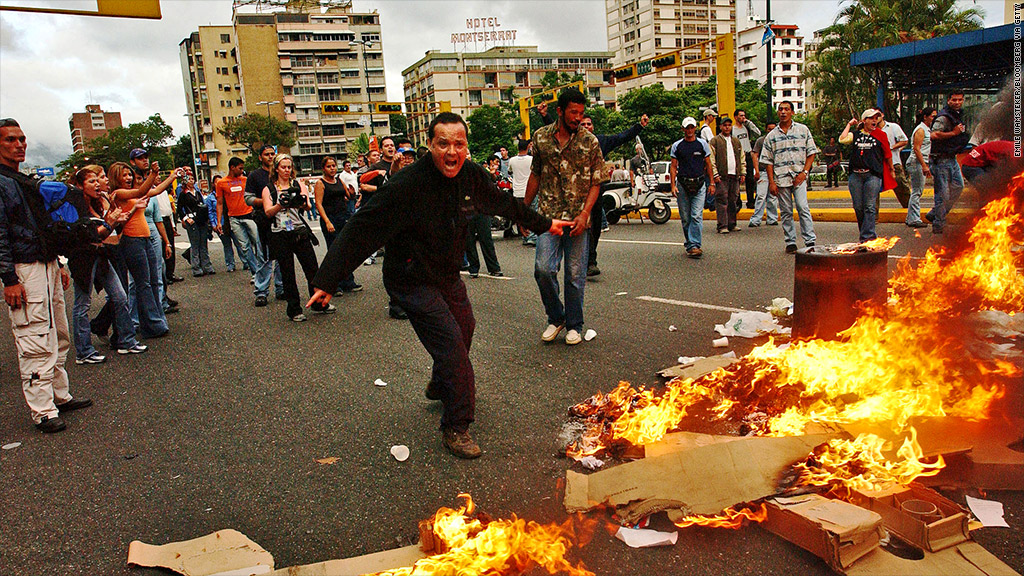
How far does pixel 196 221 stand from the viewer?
485 inches

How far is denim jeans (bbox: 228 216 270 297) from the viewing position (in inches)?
352

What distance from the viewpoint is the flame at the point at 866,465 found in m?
2.88

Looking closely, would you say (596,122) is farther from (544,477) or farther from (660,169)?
(544,477)

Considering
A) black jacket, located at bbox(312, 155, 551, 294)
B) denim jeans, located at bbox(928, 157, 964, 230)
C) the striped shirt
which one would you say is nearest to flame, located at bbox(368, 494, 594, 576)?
black jacket, located at bbox(312, 155, 551, 294)

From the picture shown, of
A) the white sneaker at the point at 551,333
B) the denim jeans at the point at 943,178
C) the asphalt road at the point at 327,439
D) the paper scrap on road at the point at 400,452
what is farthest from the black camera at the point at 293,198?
the denim jeans at the point at 943,178

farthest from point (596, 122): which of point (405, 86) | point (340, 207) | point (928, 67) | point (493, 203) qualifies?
point (405, 86)

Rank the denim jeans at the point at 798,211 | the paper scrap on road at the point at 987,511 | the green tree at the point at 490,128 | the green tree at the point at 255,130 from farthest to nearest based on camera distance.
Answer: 1. the green tree at the point at 255,130
2. the green tree at the point at 490,128
3. the denim jeans at the point at 798,211
4. the paper scrap on road at the point at 987,511

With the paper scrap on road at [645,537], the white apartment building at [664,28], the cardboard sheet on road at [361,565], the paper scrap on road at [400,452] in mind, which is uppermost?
the white apartment building at [664,28]

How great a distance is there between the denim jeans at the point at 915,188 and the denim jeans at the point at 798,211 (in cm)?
256

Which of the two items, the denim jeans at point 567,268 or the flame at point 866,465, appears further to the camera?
the denim jeans at point 567,268

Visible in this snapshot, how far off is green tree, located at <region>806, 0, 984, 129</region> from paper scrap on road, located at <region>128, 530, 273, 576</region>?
104 ft

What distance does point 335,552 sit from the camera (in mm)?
2844

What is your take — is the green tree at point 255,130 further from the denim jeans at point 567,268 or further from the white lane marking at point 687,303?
the denim jeans at point 567,268

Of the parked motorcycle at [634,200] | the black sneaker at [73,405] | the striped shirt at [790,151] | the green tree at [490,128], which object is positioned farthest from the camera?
the green tree at [490,128]
